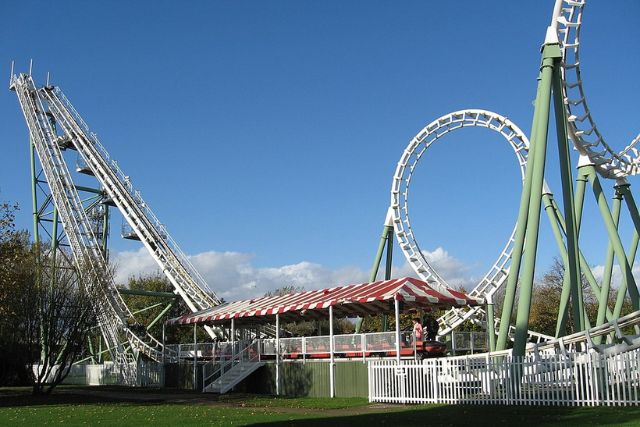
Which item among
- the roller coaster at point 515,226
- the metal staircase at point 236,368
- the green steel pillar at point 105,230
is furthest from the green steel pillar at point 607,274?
the green steel pillar at point 105,230

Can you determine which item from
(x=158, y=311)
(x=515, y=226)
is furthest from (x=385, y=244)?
(x=158, y=311)

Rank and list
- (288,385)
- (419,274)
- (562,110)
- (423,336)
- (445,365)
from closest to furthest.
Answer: (445,365), (562,110), (423,336), (288,385), (419,274)

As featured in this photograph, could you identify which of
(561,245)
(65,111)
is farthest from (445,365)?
(65,111)

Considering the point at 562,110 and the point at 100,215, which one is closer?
the point at 562,110

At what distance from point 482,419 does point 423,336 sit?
27.3 ft

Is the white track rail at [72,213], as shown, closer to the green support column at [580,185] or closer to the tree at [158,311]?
the tree at [158,311]

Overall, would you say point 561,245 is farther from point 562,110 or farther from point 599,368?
point 599,368

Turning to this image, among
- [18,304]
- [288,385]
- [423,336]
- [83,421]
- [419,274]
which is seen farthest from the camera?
[419,274]

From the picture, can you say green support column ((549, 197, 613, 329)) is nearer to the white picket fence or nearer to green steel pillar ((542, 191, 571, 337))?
green steel pillar ((542, 191, 571, 337))

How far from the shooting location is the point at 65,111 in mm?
42750

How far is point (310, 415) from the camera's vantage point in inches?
602

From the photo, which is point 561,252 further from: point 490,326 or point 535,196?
point 535,196

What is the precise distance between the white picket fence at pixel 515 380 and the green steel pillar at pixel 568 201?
3555 mm

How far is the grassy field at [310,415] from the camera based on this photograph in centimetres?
1270
